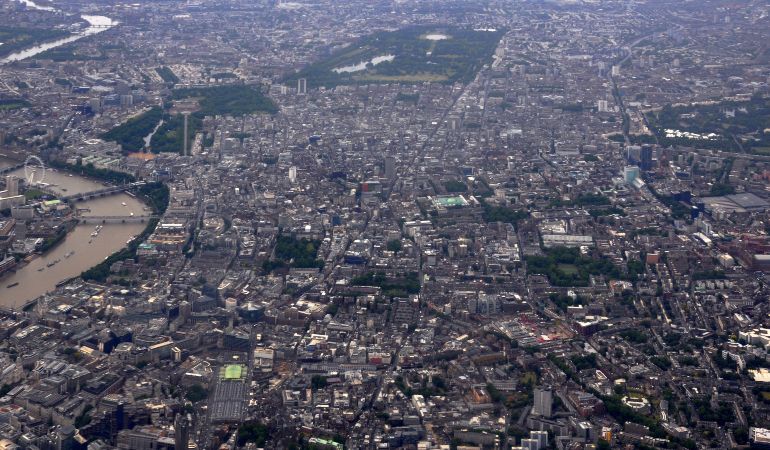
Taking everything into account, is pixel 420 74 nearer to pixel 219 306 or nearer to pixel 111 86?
pixel 111 86

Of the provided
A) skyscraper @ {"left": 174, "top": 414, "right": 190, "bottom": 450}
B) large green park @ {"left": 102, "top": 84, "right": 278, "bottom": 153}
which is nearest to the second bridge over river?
large green park @ {"left": 102, "top": 84, "right": 278, "bottom": 153}

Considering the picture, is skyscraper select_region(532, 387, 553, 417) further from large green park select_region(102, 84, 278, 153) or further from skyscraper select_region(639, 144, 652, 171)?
large green park select_region(102, 84, 278, 153)

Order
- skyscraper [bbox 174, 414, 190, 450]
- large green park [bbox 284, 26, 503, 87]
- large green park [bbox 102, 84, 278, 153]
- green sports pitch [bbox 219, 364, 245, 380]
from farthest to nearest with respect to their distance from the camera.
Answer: large green park [bbox 284, 26, 503, 87] → large green park [bbox 102, 84, 278, 153] → green sports pitch [bbox 219, 364, 245, 380] → skyscraper [bbox 174, 414, 190, 450]

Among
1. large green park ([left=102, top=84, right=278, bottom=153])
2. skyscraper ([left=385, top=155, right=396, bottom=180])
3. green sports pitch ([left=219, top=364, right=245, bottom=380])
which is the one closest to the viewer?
green sports pitch ([left=219, top=364, right=245, bottom=380])

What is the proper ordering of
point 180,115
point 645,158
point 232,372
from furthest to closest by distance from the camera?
point 180,115 → point 645,158 → point 232,372

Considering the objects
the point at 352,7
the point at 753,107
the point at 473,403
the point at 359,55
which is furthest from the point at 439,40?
the point at 473,403

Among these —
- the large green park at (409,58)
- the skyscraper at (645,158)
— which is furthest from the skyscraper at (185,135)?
the skyscraper at (645,158)

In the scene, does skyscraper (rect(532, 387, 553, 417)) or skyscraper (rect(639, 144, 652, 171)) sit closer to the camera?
skyscraper (rect(532, 387, 553, 417))

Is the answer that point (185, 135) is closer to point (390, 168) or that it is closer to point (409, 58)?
point (390, 168)

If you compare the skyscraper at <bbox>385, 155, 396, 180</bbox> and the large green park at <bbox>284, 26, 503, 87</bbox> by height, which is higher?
the skyscraper at <bbox>385, 155, 396, 180</bbox>

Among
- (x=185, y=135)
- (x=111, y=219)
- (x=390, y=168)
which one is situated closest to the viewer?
(x=111, y=219)

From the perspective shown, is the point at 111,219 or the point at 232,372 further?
the point at 111,219

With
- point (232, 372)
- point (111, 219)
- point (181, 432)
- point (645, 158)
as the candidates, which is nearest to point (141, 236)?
point (111, 219)
